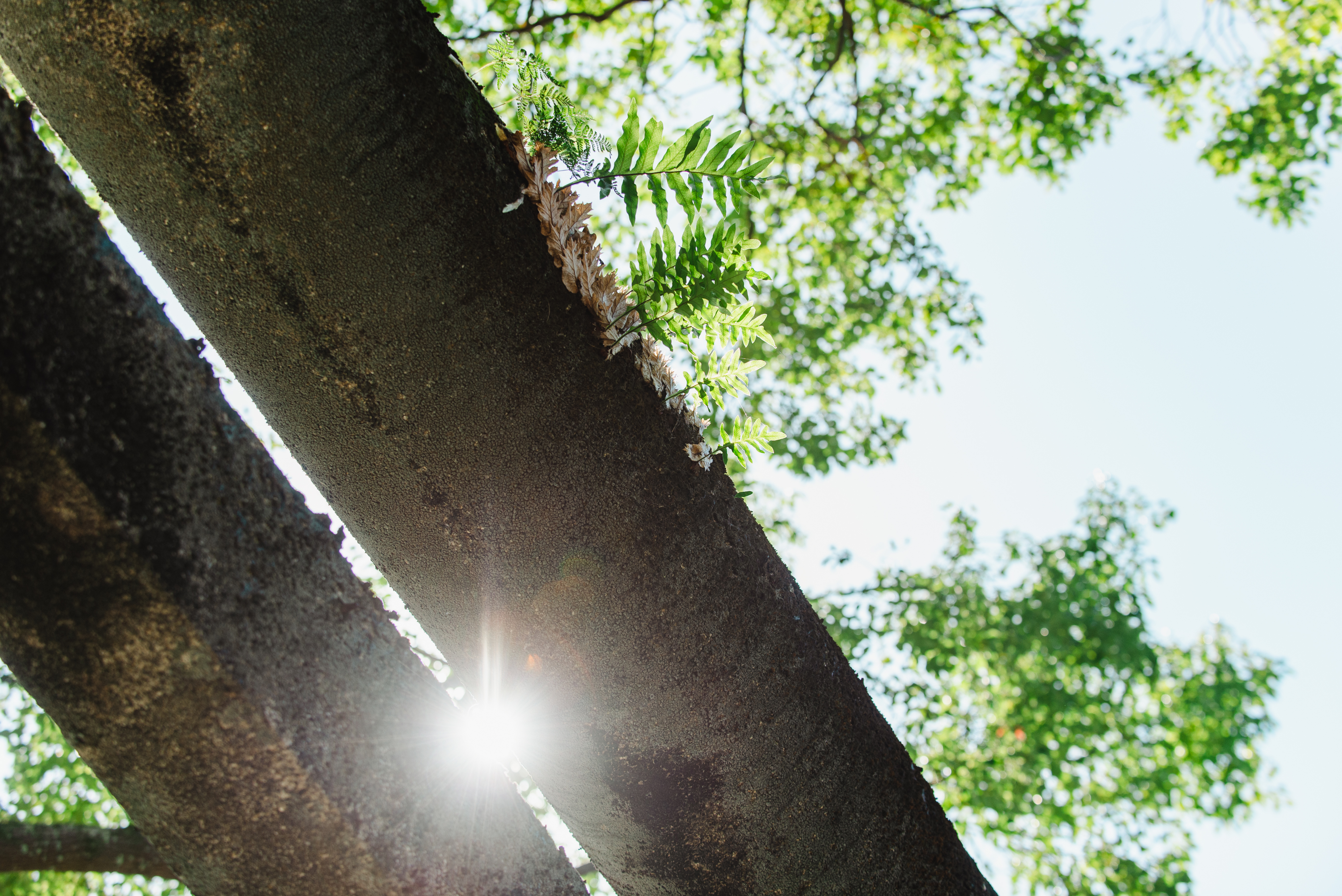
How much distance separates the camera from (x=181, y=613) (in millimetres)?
869

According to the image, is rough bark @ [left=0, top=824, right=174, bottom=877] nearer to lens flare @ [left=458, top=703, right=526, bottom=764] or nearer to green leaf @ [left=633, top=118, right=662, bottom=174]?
lens flare @ [left=458, top=703, right=526, bottom=764]

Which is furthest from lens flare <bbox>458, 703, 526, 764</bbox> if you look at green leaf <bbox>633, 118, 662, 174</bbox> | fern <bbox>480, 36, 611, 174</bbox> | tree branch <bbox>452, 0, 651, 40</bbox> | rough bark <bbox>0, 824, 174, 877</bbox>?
tree branch <bbox>452, 0, 651, 40</bbox>

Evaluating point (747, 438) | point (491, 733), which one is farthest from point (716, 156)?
point (491, 733)

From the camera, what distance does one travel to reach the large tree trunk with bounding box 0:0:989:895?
118 centimetres

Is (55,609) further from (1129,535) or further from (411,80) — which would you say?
(1129,535)

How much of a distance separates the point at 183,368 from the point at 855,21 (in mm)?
6717

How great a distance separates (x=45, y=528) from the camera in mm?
826

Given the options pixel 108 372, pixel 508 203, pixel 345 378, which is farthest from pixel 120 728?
pixel 508 203

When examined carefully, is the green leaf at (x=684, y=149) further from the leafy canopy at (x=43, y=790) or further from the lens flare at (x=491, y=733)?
the leafy canopy at (x=43, y=790)

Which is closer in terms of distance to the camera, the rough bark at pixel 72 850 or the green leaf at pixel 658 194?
the green leaf at pixel 658 194

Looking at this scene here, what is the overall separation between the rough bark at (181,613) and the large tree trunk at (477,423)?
1.06ft

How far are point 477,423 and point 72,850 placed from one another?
4.29 meters

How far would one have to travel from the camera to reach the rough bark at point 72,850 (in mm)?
3580

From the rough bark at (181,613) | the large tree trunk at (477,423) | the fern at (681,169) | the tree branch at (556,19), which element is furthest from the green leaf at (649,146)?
the tree branch at (556,19)
